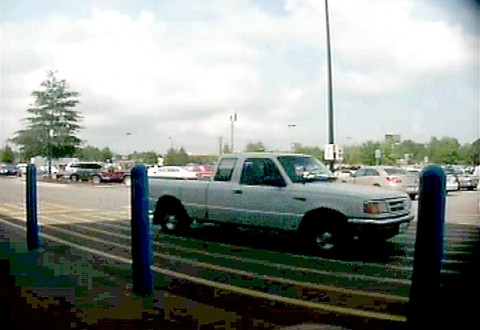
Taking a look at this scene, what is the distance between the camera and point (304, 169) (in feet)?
20.7

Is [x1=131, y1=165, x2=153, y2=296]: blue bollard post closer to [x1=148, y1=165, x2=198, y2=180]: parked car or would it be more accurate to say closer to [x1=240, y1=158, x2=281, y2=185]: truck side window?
[x1=148, y1=165, x2=198, y2=180]: parked car

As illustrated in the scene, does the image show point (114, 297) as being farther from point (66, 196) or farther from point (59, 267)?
point (66, 196)

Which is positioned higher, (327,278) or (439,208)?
(439,208)

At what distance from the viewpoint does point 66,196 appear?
36.0 ft

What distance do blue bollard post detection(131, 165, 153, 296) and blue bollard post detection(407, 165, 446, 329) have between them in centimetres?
228

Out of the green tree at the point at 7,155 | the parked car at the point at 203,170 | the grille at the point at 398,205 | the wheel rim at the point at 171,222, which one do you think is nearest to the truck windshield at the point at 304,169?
the grille at the point at 398,205

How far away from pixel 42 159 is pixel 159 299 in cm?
271

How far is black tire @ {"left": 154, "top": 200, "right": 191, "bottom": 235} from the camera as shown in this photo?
300 inches

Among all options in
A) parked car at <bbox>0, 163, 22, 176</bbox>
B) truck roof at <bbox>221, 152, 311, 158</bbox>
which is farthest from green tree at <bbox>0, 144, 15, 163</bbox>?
truck roof at <bbox>221, 152, 311, 158</bbox>

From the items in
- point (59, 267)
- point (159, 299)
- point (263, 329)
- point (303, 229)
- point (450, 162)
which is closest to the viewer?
point (450, 162)

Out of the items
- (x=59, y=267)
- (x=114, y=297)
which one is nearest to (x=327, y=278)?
(x=114, y=297)

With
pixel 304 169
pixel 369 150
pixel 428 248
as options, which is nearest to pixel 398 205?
pixel 304 169

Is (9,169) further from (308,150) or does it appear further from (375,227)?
(375,227)

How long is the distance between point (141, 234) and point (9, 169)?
2.79 meters
